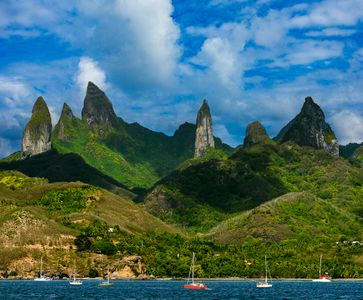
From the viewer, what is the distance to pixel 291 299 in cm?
19962

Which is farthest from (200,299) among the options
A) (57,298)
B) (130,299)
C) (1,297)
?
(1,297)

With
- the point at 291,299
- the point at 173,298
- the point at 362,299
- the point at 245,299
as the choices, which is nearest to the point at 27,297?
the point at 173,298

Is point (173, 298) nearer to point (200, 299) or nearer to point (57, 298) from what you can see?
point (200, 299)

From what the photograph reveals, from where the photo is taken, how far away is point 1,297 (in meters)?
197

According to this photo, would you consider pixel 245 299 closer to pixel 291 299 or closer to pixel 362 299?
pixel 291 299

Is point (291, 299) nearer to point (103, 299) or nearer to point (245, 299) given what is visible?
point (245, 299)

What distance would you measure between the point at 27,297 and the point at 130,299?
94.9 ft

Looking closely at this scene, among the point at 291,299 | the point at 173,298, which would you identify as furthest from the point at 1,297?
the point at 291,299

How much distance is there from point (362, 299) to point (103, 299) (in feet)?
237

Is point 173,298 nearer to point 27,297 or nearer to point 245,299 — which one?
point 245,299

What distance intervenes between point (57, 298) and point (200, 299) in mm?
39684

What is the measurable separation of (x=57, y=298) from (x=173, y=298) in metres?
32.1

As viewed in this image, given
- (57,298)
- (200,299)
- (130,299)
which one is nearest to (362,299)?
(200,299)

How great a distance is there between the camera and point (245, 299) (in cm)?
19950
